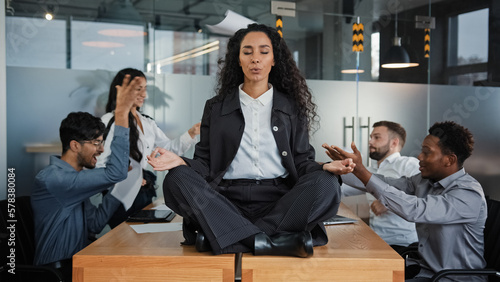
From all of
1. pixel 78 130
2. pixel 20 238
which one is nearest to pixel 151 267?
pixel 20 238

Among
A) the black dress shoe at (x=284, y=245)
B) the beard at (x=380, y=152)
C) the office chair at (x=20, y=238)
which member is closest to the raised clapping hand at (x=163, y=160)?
the black dress shoe at (x=284, y=245)

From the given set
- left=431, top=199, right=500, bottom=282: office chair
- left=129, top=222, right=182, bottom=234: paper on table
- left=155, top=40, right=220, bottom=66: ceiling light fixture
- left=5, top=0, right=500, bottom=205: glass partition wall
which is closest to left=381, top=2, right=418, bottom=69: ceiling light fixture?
left=5, top=0, right=500, bottom=205: glass partition wall

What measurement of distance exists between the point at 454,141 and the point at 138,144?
2267 mm

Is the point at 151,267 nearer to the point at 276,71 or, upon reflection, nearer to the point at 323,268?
the point at 323,268

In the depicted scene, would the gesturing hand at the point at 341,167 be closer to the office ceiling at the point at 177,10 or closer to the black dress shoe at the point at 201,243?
the black dress shoe at the point at 201,243

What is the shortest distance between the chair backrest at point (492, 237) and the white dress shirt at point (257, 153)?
1.09m

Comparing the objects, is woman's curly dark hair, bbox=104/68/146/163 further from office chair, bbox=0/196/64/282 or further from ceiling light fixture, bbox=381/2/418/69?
ceiling light fixture, bbox=381/2/418/69

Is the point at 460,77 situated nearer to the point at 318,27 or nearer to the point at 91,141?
the point at 318,27

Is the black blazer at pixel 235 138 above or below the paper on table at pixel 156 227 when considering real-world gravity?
above

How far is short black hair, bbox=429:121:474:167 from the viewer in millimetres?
2637

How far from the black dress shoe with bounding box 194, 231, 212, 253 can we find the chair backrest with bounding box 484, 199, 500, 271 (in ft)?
4.62

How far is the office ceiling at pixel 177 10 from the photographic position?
3.76 metres

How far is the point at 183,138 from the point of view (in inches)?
164

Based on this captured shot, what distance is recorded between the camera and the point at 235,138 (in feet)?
7.63
